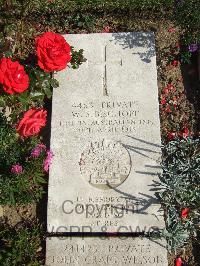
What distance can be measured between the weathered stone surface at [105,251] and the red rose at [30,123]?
1360 millimetres

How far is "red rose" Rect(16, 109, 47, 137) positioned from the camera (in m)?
5.71

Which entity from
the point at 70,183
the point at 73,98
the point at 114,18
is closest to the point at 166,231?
the point at 70,183

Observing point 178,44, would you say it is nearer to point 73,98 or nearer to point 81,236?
point 73,98

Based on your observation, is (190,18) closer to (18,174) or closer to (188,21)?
(188,21)

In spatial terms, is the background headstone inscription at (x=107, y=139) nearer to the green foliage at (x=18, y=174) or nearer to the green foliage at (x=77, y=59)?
the green foliage at (x=77, y=59)

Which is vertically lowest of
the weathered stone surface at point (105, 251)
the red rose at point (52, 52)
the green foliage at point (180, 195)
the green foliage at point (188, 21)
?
the weathered stone surface at point (105, 251)

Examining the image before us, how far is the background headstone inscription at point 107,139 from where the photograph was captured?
19.1 feet

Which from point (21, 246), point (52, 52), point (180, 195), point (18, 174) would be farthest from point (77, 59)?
point (21, 246)

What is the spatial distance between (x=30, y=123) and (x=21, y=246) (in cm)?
149

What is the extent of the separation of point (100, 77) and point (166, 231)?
2311 millimetres

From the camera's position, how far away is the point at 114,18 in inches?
295

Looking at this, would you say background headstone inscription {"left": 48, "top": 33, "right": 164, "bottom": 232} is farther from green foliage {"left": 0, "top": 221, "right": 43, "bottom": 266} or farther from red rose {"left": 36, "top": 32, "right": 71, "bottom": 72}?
red rose {"left": 36, "top": 32, "right": 71, "bottom": 72}

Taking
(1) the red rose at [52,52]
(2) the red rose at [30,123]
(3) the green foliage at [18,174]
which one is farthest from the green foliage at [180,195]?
(1) the red rose at [52,52]

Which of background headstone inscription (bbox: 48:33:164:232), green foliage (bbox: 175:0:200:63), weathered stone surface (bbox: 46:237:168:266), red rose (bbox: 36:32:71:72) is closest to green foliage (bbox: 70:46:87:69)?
background headstone inscription (bbox: 48:33:164:232)
